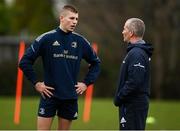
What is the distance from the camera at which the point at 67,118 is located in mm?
8727

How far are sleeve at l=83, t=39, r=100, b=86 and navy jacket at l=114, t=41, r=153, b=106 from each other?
738 mm

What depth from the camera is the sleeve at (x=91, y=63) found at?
891 centimetres

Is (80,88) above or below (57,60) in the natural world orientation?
below

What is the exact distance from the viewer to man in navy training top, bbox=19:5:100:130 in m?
8.55

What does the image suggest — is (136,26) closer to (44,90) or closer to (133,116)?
(133,116)

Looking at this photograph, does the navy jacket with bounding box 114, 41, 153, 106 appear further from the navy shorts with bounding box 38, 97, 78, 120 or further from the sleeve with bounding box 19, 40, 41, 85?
the sleeve with bounding box 19, 40, 41, 85

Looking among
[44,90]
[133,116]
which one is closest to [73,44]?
[44,90]

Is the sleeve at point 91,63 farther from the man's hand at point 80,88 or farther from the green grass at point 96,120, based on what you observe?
the green grass at point 96,120

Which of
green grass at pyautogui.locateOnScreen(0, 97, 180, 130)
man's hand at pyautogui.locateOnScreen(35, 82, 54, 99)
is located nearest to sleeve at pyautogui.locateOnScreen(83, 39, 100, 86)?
man's hand at pyautogui.locateOnScreen(35, 82, 54, 99)

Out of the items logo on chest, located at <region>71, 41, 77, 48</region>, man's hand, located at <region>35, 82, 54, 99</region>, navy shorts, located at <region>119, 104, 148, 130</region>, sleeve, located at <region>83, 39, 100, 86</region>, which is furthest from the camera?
sleeve, located at <region>83, 39, 100, 86</region>

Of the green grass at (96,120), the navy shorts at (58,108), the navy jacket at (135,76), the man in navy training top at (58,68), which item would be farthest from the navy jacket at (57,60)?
the green grass at (96,120)

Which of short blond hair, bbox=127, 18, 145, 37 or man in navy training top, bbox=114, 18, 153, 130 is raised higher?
short blond hair, bbox=127, 18, 145, 37

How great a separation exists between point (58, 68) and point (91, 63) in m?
0.71

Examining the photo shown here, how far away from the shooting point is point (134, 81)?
8.12 metres
